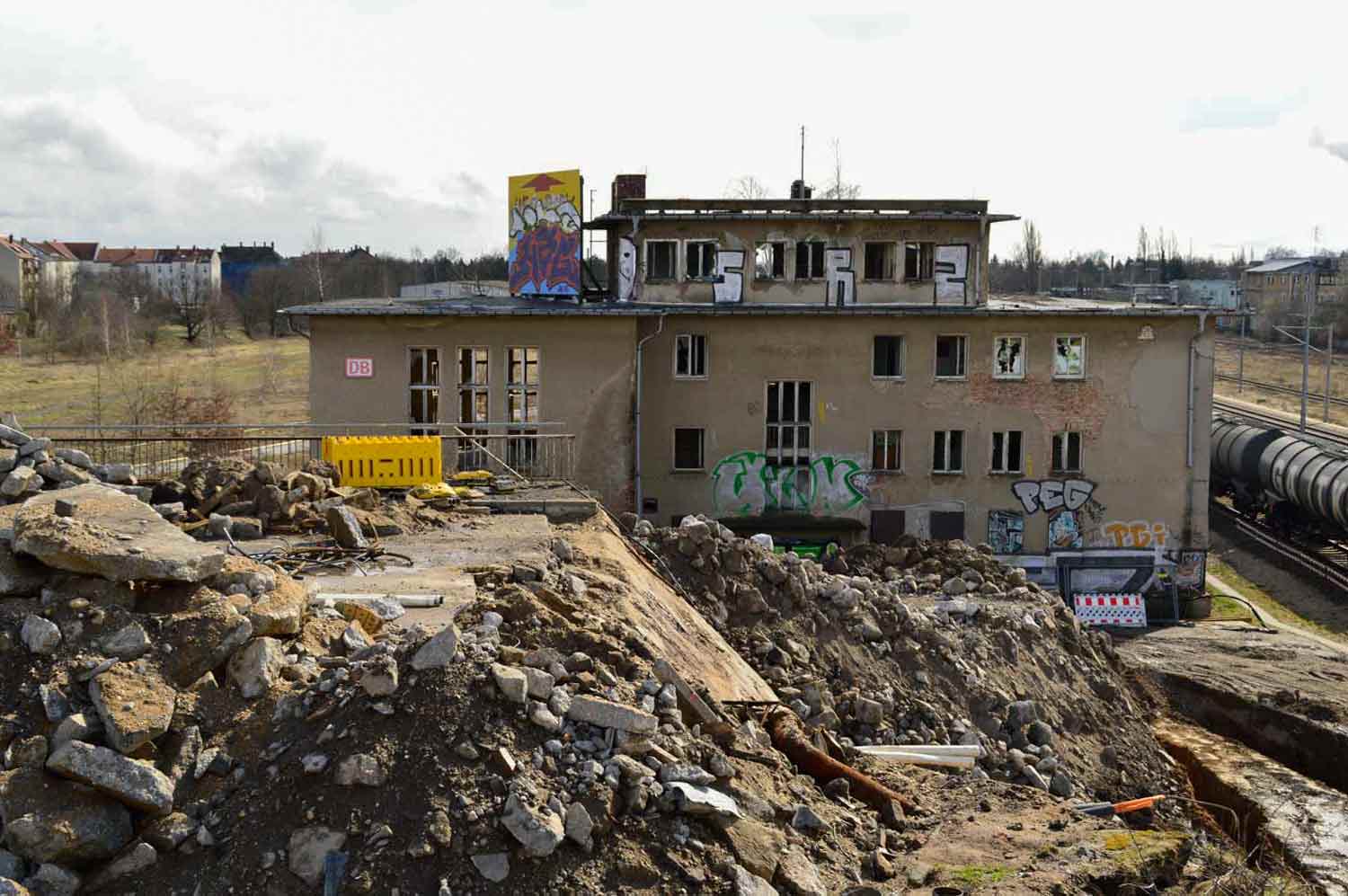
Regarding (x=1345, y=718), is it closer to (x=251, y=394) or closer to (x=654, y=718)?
(x=654, y=718)

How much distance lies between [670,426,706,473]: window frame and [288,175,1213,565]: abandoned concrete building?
0.05 m

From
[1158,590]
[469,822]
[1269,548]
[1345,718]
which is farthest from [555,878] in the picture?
[1269,548]

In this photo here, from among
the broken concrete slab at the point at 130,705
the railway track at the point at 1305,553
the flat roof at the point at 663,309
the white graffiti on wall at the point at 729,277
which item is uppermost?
the white graffiti on wall at the point at 729,277

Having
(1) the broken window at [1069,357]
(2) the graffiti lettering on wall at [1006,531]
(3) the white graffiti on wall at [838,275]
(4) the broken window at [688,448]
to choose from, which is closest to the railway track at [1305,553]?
(2) the graffiti lettering on wall at [1006,531]

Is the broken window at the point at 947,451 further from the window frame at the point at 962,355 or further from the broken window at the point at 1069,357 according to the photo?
the broken window at the point at 1069,357

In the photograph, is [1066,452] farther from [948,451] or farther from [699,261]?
[699,261]

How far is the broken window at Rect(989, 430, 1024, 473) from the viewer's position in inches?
1273

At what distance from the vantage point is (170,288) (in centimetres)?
11175

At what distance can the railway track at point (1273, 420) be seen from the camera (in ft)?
167

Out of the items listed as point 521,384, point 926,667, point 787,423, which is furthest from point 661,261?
point 926,667

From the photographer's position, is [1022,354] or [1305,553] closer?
[1022,354]

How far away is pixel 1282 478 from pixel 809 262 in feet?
57.1

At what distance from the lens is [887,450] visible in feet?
106

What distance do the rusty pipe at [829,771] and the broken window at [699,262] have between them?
857 inches
